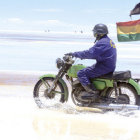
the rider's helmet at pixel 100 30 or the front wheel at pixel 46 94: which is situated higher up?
the rider's helmet at pixel 100 30

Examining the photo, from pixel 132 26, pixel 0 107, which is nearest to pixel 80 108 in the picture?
pixel 0 107

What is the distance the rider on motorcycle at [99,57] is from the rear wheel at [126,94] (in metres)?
0.35

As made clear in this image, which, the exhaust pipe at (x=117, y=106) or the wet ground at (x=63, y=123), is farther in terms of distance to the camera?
the exhaust pipe at (x=117, y=106)

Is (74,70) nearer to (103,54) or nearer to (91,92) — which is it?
(91,92)

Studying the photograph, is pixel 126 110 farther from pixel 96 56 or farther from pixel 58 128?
pixel 58 128

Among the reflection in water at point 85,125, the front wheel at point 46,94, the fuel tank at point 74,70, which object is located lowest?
the reflection in water at point 85,125

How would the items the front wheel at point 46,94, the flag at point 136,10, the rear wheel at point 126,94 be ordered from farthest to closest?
the flag at point 136,10 < the front wheel at point 46,94 < the rear wheel at point 126,94

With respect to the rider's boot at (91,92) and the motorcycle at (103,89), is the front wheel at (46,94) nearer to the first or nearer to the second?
the motorcycle at (103,89)

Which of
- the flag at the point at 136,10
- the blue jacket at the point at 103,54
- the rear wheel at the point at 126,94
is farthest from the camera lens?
the flag at the point at 136,10

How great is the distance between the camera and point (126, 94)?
691 centimetres

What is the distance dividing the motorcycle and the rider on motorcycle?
132 mm

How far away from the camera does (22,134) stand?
546cm

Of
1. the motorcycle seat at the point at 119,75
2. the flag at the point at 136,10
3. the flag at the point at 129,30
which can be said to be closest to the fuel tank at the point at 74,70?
the motorcycle seat at the point at 119,75

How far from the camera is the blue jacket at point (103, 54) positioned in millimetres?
6730
